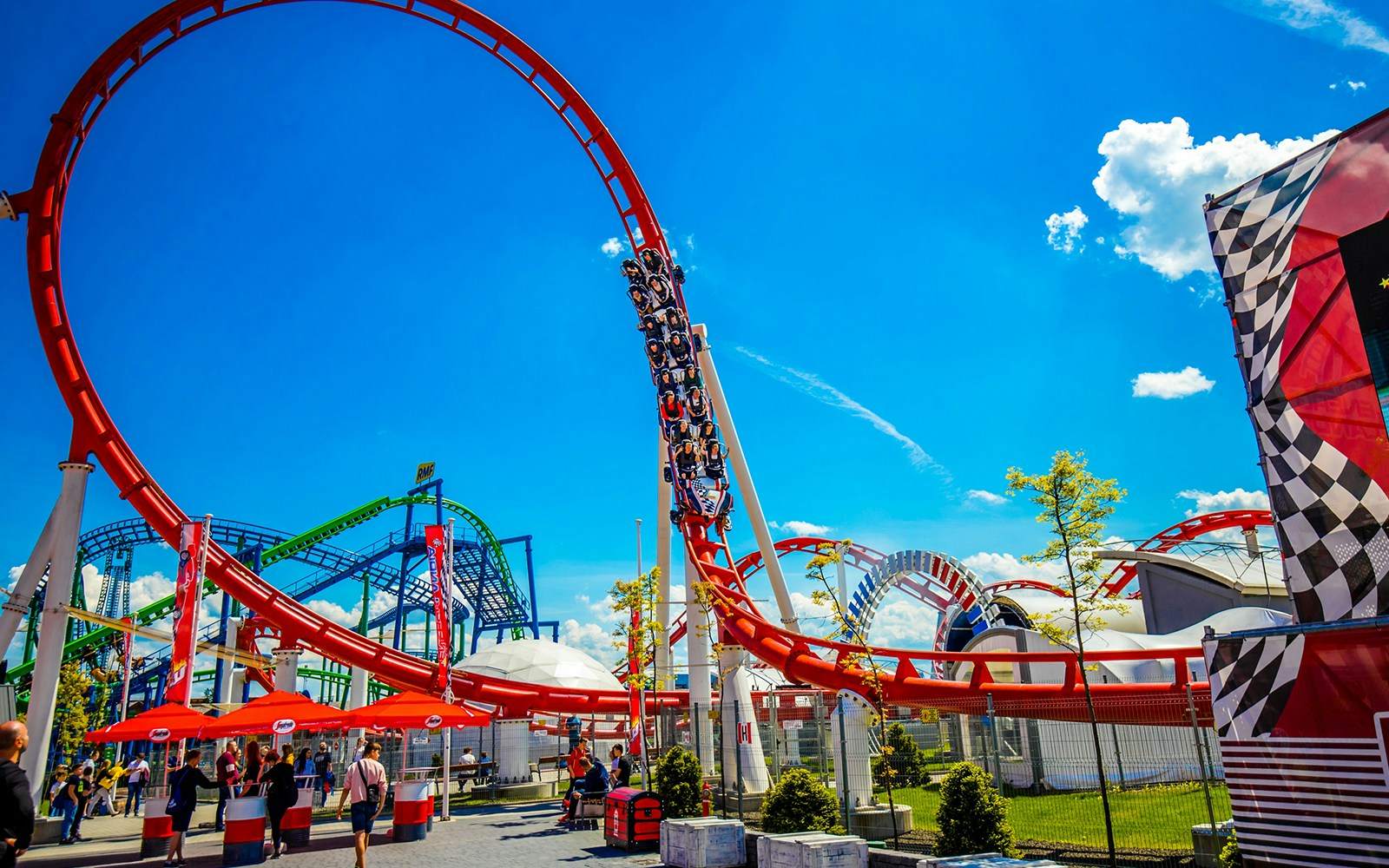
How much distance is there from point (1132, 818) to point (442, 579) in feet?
47.5

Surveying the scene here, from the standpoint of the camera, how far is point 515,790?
23547 millimetres

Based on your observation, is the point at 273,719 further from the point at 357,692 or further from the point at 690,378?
the point at 357,692

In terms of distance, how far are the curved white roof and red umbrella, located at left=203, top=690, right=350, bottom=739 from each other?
1534cm

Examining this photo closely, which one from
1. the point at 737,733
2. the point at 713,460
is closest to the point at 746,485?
the point at 713,460

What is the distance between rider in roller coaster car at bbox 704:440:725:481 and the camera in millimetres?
21750

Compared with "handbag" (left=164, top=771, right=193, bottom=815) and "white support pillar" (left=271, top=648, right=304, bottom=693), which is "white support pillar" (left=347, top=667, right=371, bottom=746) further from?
"handbag" (left=164, top=771, right=193, bottom=815)

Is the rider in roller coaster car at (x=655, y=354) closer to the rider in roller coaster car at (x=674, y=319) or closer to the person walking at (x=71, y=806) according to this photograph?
the rider in roller coaster car at (x=674, y=319)

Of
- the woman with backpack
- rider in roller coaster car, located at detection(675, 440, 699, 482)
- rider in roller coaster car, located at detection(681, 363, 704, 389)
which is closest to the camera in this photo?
the woman with backpack

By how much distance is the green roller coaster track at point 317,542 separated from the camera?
1435 inches

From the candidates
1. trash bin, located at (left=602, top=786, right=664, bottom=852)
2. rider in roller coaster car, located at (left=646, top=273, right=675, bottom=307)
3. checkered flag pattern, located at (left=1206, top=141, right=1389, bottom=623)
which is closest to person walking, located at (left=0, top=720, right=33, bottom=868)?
checkered flag pattern, located at (left=1206, top=141, right=1389, bottom=623)

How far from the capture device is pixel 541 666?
3275 centimetres

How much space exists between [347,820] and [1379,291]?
2005cm

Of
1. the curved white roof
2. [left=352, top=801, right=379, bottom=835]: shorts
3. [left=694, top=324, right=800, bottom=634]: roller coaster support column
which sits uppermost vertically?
[left=694, top=324, right=800, bottom=634]: roller coaster support column

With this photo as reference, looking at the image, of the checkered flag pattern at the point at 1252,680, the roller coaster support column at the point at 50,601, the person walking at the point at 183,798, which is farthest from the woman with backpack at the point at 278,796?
the checkered flag pattern at the point at 1252,680
